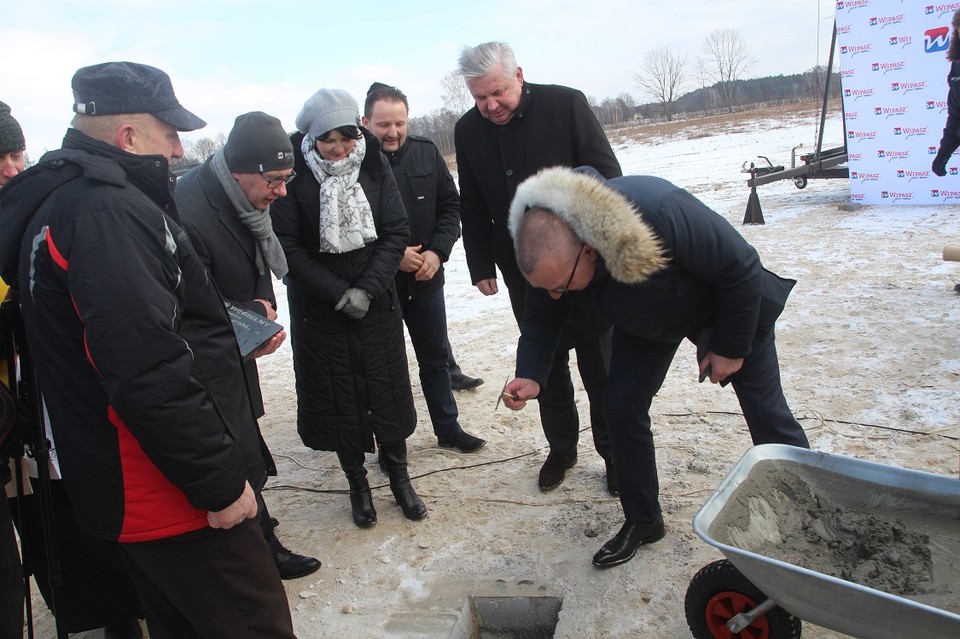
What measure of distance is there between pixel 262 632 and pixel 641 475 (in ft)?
5.05

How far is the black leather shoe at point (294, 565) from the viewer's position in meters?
3.23

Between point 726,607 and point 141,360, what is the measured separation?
1906mm

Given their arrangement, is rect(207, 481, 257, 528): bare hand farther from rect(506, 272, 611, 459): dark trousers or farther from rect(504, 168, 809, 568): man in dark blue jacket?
rect(506, 272, 611, 459): dark trousers

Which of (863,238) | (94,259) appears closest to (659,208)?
(94,259)

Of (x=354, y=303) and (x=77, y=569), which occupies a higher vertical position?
(x=354, y=303)

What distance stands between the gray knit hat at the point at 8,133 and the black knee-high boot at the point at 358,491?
6.17ft

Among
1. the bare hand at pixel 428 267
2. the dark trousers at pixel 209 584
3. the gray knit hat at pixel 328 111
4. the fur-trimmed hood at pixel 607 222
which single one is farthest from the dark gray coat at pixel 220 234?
the fur-trimmed hood at pixel 607 222

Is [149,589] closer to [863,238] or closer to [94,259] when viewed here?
[94,259]

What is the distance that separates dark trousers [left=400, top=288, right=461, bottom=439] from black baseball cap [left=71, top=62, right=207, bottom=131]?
7.05 ft

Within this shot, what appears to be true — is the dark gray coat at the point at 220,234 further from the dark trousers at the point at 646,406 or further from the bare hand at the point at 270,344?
the dark trousers at the point at 646,406

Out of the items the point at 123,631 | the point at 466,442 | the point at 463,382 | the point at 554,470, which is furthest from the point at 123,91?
the point at 463,382

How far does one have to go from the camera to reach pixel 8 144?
283 centimetres

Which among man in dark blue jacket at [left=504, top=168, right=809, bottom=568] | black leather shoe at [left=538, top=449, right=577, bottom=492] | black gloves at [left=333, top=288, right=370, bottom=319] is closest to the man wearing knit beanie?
black gloves at [left=333, top=288, right=370, bottom=319]

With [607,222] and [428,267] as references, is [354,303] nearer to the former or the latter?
[428,267]
